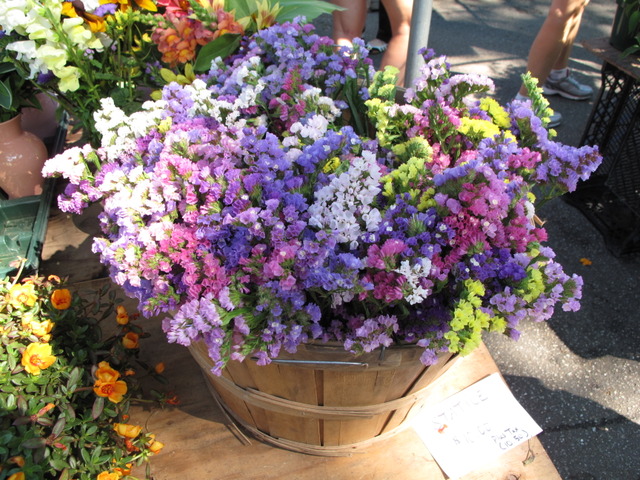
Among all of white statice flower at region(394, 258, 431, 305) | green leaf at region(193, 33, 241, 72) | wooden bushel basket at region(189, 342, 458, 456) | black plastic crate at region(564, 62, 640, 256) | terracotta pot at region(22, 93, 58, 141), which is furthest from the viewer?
black plastic crate at region(564, 62, 640, 256)

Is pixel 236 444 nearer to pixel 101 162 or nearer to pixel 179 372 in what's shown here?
pixel 179 372

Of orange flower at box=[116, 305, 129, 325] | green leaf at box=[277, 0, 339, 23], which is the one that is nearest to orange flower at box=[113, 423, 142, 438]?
orange flower at box=[116, 305, 129, 325]

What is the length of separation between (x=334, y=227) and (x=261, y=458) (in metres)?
0.66

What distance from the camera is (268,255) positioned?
835 mm

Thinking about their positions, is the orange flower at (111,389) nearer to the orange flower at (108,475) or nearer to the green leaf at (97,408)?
the green leaf at (97,408)

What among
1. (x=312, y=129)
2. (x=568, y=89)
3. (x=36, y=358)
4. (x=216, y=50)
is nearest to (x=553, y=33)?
(x=568, y=89)

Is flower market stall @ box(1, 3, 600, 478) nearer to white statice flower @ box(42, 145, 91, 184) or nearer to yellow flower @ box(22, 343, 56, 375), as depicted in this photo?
white statice flower @ box(42, 145, 91, 184)

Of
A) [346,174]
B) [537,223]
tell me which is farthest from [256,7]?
[537,223]

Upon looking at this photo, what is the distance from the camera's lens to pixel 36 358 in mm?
1000

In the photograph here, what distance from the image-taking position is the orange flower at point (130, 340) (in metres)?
1.16

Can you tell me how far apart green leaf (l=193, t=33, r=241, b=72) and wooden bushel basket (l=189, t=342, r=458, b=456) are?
82 cm

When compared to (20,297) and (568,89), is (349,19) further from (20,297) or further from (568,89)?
(568,89)

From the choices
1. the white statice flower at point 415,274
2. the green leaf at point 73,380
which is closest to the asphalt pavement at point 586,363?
the white statice flower at point 415,274

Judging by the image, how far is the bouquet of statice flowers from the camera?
2.57 ft
